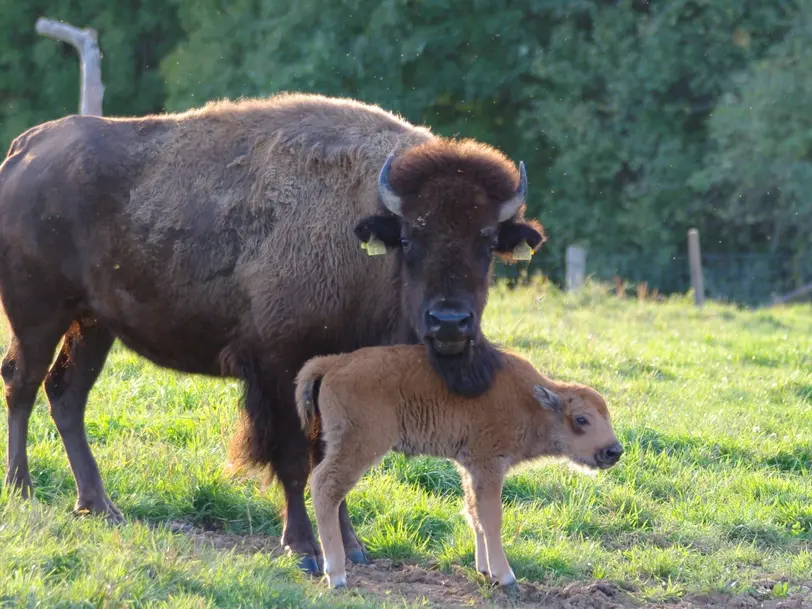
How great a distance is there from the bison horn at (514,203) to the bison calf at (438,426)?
0.74 meters

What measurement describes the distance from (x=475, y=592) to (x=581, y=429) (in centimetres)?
94

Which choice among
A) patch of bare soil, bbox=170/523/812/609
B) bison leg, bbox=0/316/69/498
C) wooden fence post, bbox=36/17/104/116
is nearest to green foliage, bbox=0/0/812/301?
wooden fence post, bbox=36/17/104/116

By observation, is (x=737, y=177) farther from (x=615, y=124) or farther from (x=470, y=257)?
(x=470, y=257)

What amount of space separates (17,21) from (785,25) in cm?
1893

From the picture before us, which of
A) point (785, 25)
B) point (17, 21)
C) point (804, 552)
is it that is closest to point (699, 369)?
point (804, 552)

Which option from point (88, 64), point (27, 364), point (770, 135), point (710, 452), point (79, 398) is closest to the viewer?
point (27, 364)

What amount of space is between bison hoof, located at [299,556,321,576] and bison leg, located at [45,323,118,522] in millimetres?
1052

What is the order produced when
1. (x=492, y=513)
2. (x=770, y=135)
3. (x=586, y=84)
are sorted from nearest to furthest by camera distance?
(x=492, y=513)
(x=770, y=135)
(x=586, y=84)

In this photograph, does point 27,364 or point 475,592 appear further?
point 27,364

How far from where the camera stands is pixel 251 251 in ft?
20.7

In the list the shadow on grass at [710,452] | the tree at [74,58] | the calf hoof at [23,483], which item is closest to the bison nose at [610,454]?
the shadow on grass at [710,452]

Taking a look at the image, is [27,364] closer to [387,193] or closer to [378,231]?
[378,231]

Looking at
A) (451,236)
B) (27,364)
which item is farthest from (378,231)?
(27,364)

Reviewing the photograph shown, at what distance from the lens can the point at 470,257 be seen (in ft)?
18.5
